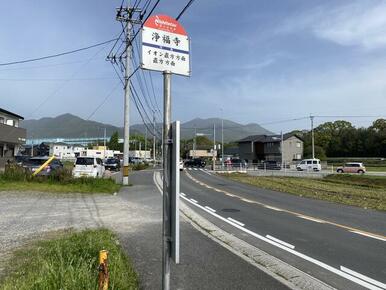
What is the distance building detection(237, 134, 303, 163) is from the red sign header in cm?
7793

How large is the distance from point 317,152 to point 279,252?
279ft

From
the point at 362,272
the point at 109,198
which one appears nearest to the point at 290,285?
the point at 362,272

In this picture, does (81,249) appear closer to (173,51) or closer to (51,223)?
(173,51)

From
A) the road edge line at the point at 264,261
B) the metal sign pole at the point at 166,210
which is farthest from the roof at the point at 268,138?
the metal sign pole at the point at 166,210

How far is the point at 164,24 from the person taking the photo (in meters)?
4.55

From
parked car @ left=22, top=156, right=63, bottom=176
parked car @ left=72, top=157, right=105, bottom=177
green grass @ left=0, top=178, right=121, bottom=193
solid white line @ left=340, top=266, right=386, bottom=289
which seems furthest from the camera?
parked car @ left=72, top=157, right=105, bottom=177

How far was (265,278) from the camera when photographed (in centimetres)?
607

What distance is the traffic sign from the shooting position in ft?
14.5

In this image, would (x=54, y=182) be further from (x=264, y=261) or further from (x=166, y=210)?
(x=166, y=210)

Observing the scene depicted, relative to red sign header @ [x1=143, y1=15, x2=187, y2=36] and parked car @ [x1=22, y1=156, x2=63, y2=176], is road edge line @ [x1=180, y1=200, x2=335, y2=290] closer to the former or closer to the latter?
red sign header @ [x1=143, y1=15, x2=187, y2=36]

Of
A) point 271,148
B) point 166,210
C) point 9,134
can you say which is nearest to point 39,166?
point 9,134

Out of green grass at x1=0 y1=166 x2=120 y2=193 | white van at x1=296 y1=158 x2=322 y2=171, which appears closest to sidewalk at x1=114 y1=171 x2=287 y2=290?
green grass at x1=0 y1=166 x2=120 y2=193

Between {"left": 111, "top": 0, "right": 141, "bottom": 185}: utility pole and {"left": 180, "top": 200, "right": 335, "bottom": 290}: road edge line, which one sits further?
{"left": 111, "top": 0, "right": 141, "bottom": 185}: utility pole

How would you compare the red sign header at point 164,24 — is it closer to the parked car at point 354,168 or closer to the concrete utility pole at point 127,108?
the concrete utility pole at point 127,108
